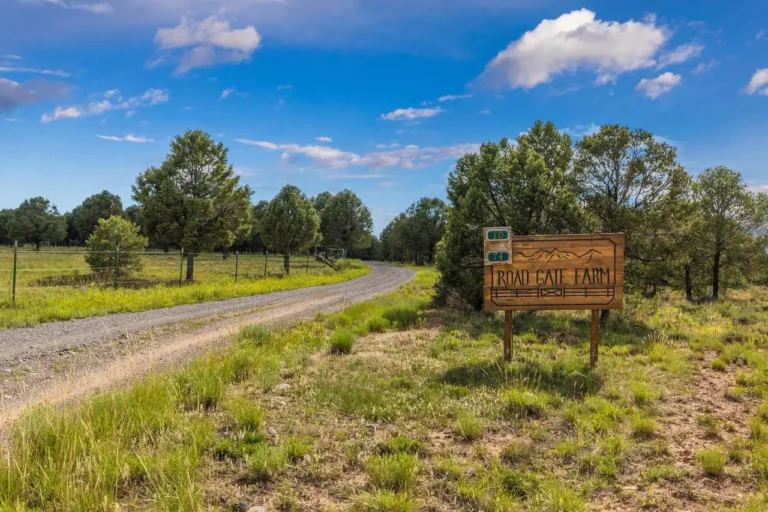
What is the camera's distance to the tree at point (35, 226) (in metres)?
79.2

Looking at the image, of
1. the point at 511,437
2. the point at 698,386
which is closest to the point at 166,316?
the point at 511,437

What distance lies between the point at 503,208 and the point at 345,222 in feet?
215

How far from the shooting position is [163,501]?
11.6 ft

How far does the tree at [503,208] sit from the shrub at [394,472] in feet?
34.8

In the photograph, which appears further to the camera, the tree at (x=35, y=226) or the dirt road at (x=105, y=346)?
the tree at (x=35, y=226)

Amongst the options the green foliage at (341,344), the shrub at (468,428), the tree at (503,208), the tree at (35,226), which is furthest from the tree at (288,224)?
the tree at (35,226)

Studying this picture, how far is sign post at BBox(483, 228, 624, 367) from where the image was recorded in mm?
8352

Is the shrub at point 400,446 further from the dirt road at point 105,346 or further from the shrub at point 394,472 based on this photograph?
the dirt road at point 105,346

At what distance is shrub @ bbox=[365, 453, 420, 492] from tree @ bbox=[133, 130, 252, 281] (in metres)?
24.2

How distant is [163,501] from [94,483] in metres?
0.76

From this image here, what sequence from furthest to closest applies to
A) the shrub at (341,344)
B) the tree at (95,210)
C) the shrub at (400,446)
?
the tree at (95,210) → the shrub at (341,344) → the shrub at (400,446)

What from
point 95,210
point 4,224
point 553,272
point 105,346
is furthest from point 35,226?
point 553,272

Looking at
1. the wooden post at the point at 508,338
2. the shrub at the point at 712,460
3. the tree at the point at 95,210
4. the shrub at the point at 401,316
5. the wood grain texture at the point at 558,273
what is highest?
the tree at the point at 95,210

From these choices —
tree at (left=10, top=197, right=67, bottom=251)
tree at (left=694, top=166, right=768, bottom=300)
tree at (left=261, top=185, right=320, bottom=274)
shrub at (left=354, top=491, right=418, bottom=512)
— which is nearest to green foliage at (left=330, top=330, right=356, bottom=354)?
shrub at (left=354, top=491, right=418, bottom=512)
